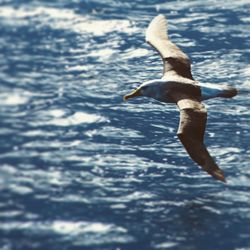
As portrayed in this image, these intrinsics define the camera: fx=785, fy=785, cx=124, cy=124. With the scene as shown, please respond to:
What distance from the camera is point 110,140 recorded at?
21109mm

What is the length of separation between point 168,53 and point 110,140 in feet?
10.7

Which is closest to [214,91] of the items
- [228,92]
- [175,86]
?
[228,92]

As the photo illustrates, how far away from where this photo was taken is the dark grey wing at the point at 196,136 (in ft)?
56.7

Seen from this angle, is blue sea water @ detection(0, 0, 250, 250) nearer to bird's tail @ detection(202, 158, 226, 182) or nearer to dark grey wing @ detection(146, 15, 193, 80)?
bird's tail @ detection(202, 158, 226, 182)

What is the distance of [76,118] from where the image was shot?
883 inches

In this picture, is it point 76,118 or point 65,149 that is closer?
point 65,149

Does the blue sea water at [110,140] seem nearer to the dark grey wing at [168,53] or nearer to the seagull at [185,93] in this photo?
the seagull at [185,93]

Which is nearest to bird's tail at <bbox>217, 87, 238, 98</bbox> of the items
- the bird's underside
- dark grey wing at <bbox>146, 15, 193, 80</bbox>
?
the bird's underside

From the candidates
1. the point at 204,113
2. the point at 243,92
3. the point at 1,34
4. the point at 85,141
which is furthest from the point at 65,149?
the point at 1,34

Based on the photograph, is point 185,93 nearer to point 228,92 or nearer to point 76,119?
point 228,92

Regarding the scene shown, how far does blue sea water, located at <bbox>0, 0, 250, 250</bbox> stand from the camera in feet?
55.2

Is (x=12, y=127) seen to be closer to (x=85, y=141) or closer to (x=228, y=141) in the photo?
(x=85, y=141)

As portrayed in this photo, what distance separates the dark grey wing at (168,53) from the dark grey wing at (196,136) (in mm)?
2507

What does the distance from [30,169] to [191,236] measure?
14.6 ft
